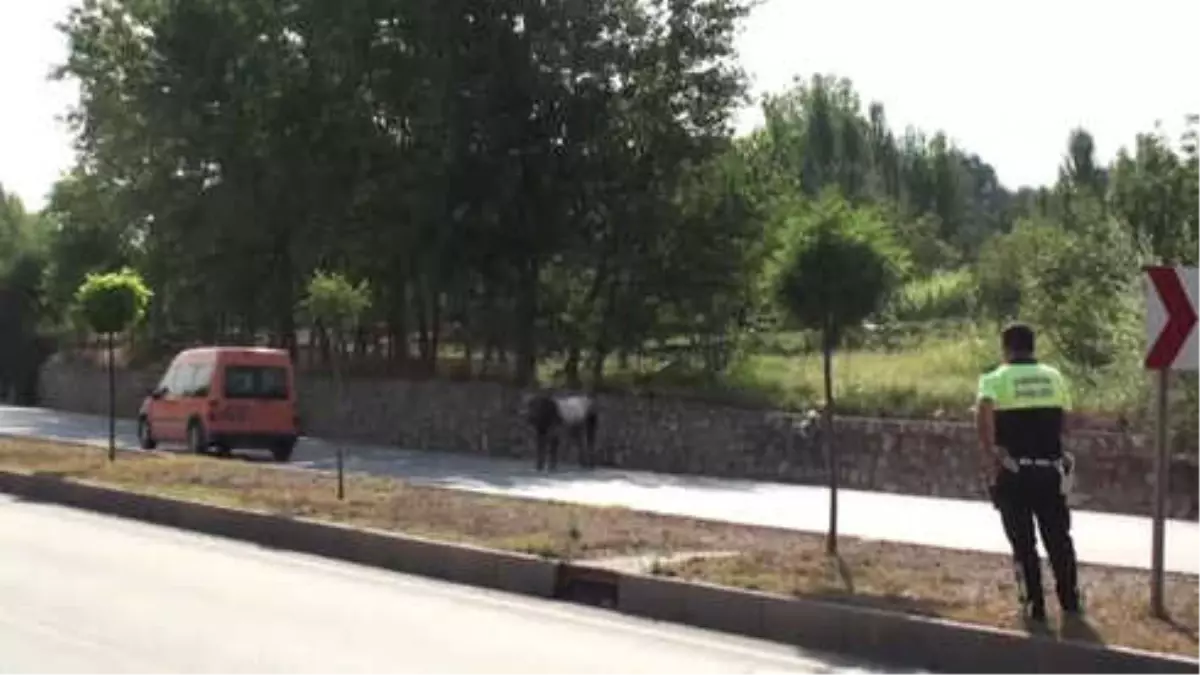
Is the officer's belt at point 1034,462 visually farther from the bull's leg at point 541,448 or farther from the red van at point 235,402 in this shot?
the red van at point 235,402

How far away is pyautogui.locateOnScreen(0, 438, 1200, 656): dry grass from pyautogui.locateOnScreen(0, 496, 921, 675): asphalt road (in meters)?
0.93

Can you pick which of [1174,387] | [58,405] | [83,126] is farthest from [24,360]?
[1174,387]

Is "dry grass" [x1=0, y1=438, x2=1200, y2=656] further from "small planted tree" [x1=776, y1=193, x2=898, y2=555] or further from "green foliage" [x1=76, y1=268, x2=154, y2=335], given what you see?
"green foliage" [x1=76, y1=268, x2=154, y2=335]

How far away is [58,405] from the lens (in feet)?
204

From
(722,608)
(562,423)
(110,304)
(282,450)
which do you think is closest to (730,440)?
(562,423)

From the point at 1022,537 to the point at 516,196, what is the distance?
2510cm

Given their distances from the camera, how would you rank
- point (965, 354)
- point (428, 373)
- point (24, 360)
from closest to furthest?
point (965, 354) < point (428, 373) < point (24, 360)

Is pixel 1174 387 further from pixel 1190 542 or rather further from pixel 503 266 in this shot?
pixel 503 266

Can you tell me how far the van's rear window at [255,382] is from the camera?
104ft

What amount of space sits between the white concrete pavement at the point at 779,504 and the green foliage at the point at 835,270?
2559 millimetres

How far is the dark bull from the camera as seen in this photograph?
99.7 ft

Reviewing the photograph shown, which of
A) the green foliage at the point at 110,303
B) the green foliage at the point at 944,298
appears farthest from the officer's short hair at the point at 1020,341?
the green foliage at the point at 944,298

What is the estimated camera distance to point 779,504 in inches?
891

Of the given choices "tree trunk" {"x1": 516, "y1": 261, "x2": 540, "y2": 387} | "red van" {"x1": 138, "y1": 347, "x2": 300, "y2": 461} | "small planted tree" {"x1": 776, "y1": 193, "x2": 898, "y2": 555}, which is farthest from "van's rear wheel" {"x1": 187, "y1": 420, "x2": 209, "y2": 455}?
"small planted tree" {"x1": 776, "y1": 193, "x2": 898, "y2": 555}
